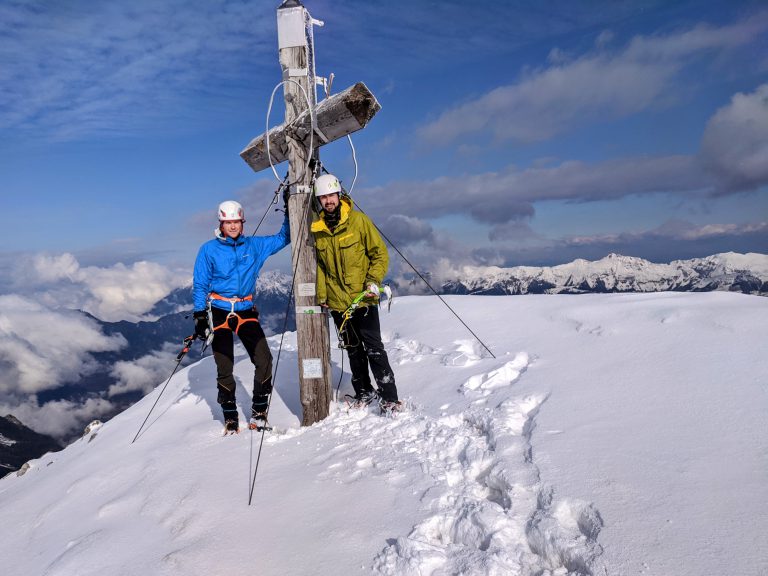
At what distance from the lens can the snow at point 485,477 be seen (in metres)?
3.06

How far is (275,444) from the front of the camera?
5.63 metres

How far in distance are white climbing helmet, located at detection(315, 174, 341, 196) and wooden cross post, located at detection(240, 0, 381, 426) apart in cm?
54

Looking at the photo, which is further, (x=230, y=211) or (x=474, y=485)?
(x=230, y=211)

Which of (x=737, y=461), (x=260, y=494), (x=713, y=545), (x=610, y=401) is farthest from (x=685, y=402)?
(x=260, y=494)

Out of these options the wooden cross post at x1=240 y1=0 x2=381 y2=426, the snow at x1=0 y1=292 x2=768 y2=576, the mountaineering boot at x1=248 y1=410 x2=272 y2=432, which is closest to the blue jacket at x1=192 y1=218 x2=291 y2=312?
the wooden cross post at x1=240 y1=0 x2=381 y2=426

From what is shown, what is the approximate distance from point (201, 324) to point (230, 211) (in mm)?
1638

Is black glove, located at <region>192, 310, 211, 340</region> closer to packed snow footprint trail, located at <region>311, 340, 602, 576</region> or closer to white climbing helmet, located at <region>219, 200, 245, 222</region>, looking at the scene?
white climbing helmet, located at <region>219, 200, 245, 222</region>

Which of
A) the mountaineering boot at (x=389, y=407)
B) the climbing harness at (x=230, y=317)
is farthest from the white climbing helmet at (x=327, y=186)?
the mountaineering boot at (x=389, y=407)

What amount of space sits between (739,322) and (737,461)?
11.0 feet

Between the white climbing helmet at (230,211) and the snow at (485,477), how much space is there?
3.01 m

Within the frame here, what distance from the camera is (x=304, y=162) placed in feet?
20.4

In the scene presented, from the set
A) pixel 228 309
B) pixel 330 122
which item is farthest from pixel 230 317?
pixel 330 122

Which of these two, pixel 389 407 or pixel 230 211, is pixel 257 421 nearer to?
pixel 389 407

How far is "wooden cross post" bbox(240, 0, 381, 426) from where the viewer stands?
19.9 feet
